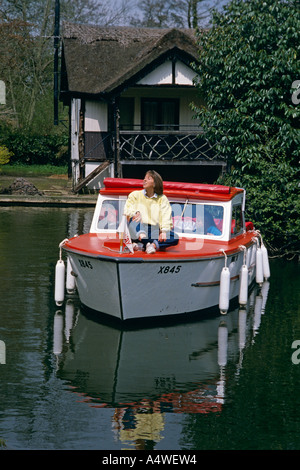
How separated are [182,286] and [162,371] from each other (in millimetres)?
2467

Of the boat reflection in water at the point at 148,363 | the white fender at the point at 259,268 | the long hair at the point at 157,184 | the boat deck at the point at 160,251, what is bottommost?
the boat reflection in water at the point at 148,363

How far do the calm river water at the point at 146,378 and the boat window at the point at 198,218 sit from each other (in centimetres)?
166

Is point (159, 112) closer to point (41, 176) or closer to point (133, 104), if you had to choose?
point (133, 104)

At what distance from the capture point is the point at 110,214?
16.0 m

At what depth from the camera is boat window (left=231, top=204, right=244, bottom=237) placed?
16.1 metres

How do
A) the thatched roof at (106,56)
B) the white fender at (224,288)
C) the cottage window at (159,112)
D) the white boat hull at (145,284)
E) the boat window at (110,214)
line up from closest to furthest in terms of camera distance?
the white boat hull at (145,284) → the white fender at (224,288) → the boat window at (110,214) → the thatched roof at (106,56) → the cottage window at (159,112)

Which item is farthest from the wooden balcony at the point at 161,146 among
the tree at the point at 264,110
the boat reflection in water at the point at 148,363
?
the boat reflection in water at the point at 148,363

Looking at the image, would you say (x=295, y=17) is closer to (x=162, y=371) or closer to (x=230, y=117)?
(x=230, y=117)

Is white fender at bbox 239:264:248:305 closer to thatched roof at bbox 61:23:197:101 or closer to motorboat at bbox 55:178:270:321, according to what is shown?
motorboat at bbox 55:178:270:321

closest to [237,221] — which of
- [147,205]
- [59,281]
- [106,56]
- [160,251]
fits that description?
[147,205]

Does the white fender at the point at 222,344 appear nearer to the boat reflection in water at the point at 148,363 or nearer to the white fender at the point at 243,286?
the boat reflection in water at the point at 148,363

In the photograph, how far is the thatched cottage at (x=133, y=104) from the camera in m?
32.3

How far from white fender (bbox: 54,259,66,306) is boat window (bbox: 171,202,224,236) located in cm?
237
